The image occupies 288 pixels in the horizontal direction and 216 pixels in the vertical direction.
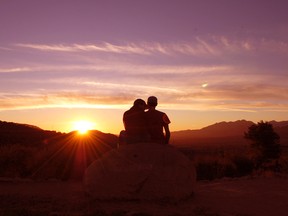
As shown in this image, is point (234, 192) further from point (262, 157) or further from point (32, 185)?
point (262, 157)

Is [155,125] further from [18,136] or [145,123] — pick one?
[18,136]

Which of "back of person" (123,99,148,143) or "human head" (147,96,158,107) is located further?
"back of person" (123,99,148,143)

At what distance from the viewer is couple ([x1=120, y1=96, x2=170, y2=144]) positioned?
348 inches

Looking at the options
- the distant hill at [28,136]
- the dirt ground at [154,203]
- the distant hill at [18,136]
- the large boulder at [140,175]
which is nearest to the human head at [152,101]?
the large boulder at [140,175]

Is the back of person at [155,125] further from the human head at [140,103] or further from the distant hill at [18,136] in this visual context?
the distant hill at [18,136]

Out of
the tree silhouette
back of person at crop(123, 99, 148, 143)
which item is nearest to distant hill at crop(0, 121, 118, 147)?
the tree silhouette

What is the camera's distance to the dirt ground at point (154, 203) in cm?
730

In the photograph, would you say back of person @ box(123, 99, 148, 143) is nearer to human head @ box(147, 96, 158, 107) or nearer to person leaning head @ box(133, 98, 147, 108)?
person leaning head @ box(133, 98, 147, 108)

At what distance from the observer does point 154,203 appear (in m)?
8.02

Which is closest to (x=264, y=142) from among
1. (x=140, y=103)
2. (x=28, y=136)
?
(x=140, y=103)

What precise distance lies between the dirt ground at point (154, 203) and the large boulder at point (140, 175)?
0.18 m

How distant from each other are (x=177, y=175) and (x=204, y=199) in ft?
3.10

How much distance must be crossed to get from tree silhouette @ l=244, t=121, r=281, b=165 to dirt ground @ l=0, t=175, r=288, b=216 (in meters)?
11.0

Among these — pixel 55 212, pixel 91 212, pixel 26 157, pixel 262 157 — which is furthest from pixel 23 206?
pixel 262 157
